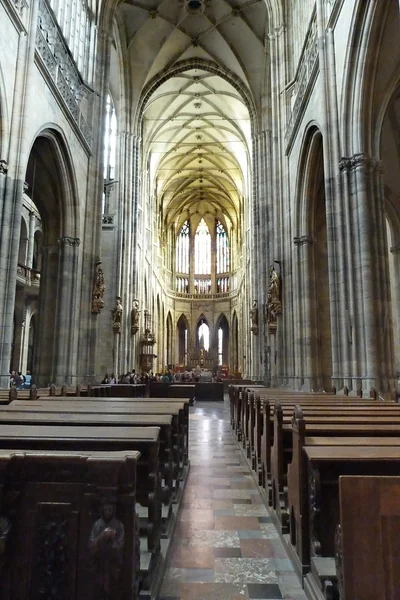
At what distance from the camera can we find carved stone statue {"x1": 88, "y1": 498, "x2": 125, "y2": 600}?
171cm

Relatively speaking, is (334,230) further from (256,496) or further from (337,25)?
(256,496)

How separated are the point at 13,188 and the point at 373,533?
9504 mm

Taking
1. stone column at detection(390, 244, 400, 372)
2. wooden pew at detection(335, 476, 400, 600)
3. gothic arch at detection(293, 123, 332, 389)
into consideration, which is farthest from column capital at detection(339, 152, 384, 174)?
wooden pew at detection(335, 476, 400, 600)

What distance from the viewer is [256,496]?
→ 15.9 feet

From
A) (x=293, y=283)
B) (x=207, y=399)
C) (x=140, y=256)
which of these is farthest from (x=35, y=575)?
(x=140, y=256)

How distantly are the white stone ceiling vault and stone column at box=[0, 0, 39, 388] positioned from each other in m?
13.5

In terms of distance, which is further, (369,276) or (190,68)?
(190,68)

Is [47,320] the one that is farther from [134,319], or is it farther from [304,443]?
[304,443]

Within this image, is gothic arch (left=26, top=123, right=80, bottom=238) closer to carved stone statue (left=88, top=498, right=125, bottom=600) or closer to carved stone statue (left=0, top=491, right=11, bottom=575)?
carved stone statue (left=0, top=491, right=11, bottom=575)

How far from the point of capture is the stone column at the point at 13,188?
355 inches

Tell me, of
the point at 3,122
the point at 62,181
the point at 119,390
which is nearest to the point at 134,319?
the point at 119,390

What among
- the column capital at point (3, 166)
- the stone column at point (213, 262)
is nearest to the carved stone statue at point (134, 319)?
the column capital at point (3, 166)

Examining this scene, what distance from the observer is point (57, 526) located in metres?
1.80

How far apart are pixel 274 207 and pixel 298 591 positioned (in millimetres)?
15365
